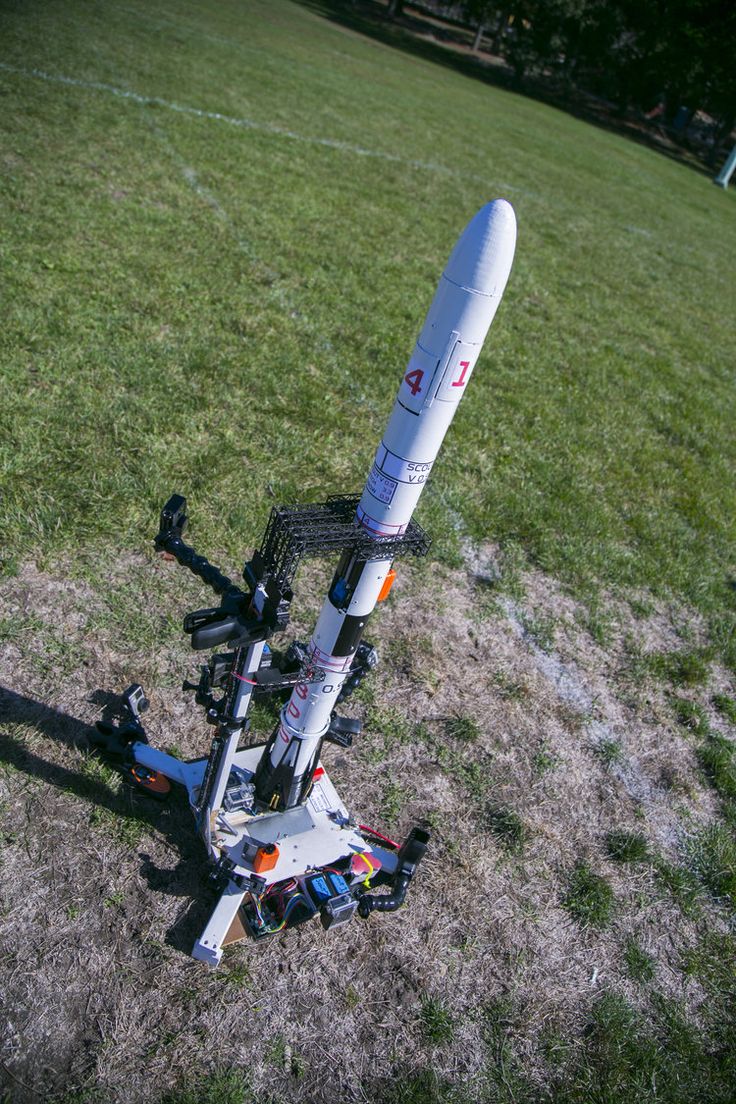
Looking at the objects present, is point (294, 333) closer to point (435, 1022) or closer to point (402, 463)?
point (402, 463)

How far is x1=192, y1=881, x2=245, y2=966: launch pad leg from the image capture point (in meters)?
4.15

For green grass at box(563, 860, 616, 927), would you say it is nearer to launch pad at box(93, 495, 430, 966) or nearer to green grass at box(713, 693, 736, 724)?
launch pad at box(93, 495, 430, 966)

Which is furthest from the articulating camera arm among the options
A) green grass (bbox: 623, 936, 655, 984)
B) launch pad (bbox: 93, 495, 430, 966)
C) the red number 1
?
green grass (bbox: 623, 936, 655, 984)

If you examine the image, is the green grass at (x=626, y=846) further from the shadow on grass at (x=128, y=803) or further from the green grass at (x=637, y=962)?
the shadow on grass at (x=128, y=803)

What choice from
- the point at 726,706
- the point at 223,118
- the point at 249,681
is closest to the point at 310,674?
the point at 249,681

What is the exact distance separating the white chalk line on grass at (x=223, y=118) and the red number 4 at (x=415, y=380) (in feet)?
56.2

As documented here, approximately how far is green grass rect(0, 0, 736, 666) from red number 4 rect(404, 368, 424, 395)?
351 cm

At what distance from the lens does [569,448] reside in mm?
10320

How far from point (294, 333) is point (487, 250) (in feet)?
25.2

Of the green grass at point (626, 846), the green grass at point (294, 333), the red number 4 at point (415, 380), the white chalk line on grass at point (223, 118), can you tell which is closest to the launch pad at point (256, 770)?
the red number 4 at point (415, 380)

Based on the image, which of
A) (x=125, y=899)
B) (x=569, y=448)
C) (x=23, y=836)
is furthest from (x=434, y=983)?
(x=569, y=448)

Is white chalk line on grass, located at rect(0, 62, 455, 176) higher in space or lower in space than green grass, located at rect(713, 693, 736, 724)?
higher

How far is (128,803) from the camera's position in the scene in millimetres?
4883

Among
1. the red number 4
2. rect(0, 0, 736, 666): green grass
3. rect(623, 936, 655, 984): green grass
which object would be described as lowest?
rect(623, 936, 655, 984): green grass
